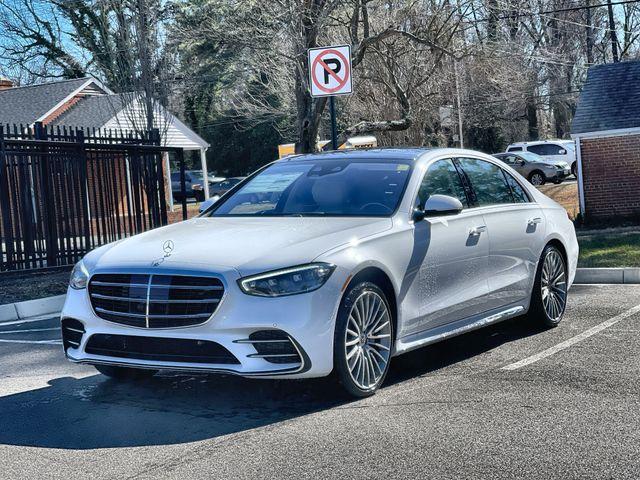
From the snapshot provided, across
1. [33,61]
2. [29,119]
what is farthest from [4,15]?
[29,119]

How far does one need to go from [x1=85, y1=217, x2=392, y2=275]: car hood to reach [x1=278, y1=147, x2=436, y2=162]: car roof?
0.87 metres

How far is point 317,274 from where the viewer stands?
559 cm

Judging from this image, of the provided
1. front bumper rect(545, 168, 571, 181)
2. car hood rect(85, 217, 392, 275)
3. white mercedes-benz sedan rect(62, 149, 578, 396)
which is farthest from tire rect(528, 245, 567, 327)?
front bumper rect(545, 168, 571, 181)

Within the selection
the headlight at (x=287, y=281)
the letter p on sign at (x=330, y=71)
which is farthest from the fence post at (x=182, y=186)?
the headlight at (x=287, y=281)

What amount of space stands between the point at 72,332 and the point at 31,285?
24.3ft

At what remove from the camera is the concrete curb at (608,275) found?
39.1 ft

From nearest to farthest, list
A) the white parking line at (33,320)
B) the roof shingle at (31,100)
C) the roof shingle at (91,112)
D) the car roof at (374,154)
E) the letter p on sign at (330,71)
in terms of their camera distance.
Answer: the car roof at (374,154) < the white parking line at (33,320) < the letter p on sign at (330,71) < the roof shingle at (31,100) < the roof shingle at (91,112)

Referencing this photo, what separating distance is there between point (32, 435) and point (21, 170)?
997cm

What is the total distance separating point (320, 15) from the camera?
60.4 ft

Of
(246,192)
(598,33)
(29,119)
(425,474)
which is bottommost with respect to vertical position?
(425,474)

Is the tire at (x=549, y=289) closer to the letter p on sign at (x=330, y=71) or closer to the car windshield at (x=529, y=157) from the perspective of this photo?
the letter p on sign at (x=330, y=71)

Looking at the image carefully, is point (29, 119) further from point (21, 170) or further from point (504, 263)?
point (504, 263)

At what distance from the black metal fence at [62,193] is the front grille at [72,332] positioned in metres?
8.56

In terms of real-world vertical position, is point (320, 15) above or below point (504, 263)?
above
